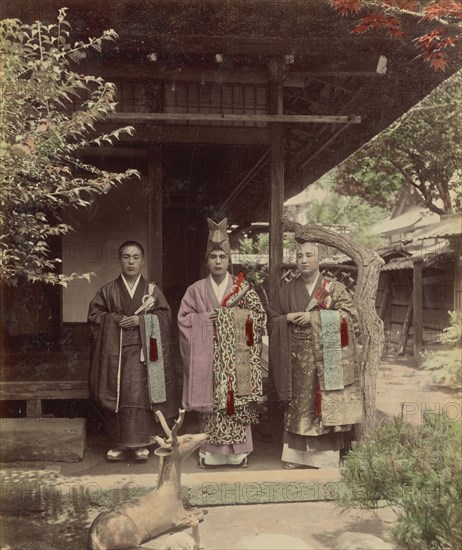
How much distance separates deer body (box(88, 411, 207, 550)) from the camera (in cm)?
428

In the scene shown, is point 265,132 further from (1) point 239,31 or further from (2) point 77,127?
(2) point 77,127

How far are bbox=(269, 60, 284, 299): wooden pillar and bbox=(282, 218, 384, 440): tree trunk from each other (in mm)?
338

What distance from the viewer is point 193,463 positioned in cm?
612

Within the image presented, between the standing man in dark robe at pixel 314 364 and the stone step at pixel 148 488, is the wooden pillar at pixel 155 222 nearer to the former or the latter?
the standing man in dark robe at pixel 314 364

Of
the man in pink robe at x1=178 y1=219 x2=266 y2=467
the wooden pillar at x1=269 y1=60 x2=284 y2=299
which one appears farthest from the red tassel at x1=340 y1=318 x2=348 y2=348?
the wooden pillar at x1=269 y1=60 x2=284 y2=299

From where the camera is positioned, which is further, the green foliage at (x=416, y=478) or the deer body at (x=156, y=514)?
the deer body at (x=156, y=514)

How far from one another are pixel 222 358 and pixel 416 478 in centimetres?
263

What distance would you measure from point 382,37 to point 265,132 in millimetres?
1755

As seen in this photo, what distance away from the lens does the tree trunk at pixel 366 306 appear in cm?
612

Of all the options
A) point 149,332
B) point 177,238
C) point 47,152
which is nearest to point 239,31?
point 47,152

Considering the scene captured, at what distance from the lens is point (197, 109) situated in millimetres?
6695

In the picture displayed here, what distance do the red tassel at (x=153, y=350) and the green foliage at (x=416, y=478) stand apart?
2641 mm

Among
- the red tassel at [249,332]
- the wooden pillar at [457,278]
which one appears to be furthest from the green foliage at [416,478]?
the wooden pillar at [457,278]

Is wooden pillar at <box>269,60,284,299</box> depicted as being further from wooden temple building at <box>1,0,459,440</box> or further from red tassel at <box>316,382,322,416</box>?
red tassel at <box>316,382,322,416</box>
